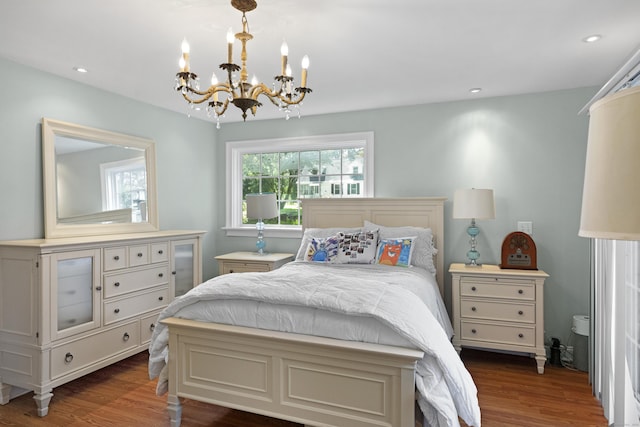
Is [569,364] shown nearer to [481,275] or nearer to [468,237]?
[481,275]

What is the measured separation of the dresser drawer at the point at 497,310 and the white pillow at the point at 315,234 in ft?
3.97

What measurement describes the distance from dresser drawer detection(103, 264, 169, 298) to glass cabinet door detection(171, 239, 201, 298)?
0.13 m

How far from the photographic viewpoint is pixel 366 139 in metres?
4.23

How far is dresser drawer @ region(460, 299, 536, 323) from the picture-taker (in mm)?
3189

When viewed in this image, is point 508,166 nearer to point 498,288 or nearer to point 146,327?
point 498,288

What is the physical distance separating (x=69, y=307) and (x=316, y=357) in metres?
1.99

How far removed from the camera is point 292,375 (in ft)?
6.74

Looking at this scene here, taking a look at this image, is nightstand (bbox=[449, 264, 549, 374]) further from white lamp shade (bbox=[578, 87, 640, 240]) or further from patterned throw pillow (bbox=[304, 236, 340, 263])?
white lamp shade (bbox=[578, 87, 640, 240])

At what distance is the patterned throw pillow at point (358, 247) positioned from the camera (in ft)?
11.3

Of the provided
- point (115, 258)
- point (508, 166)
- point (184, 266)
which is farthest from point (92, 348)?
point (508, 166)

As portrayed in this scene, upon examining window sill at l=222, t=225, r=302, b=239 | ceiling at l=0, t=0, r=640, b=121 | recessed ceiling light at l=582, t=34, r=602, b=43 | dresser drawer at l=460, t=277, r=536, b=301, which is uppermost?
ceiling at l=0, t=0, r=640, b=121

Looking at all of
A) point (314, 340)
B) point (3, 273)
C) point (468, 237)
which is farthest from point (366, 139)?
point (3, 273)

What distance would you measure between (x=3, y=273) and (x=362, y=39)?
2.96 m

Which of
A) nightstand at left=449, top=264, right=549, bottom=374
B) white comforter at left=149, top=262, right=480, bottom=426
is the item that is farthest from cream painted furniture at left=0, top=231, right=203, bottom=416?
nightstand at left=449, top=264, right=549, bottom=374
